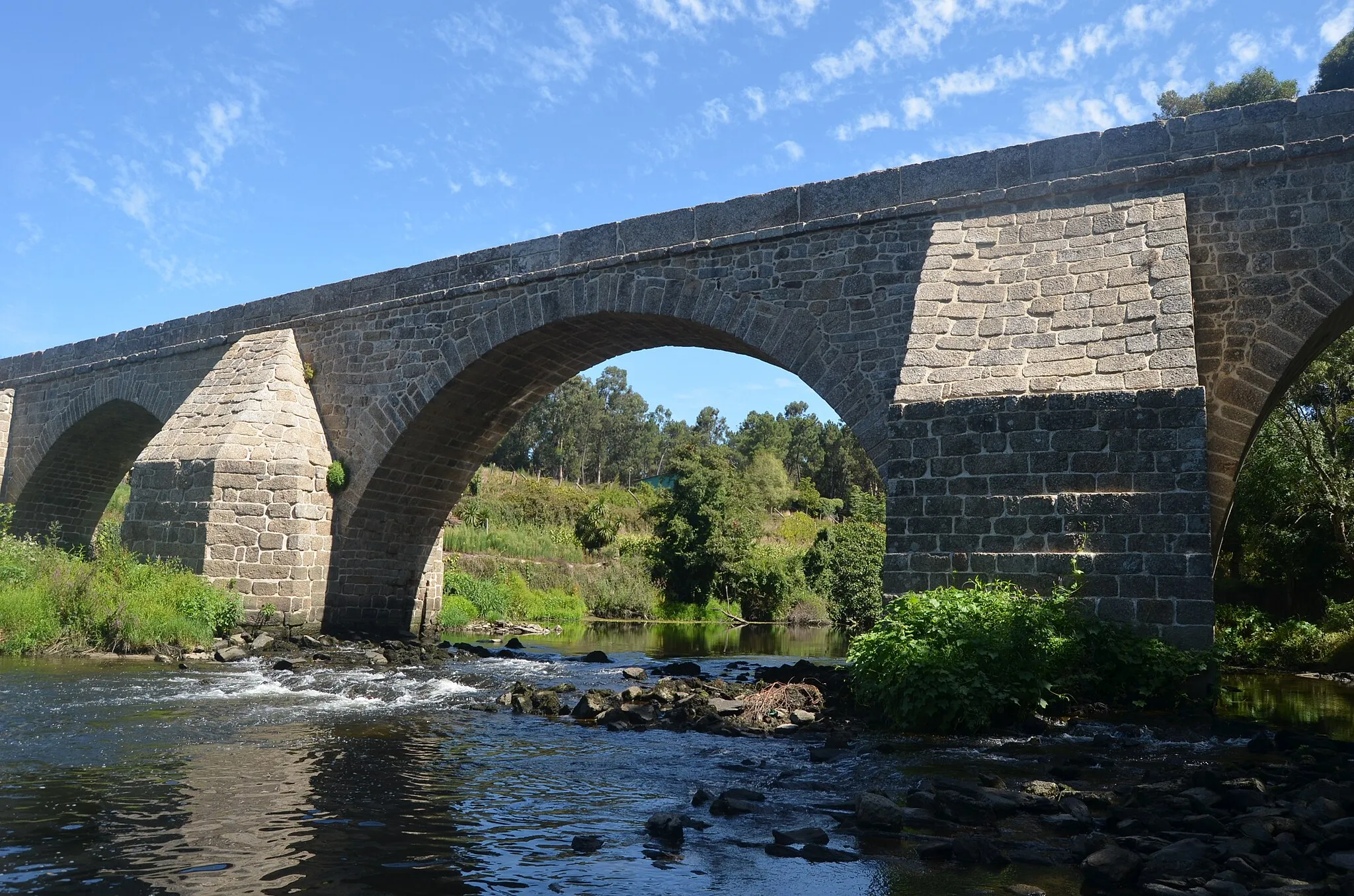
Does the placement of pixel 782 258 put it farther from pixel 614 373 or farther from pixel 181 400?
pixel 614 373

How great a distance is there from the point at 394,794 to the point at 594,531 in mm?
21960

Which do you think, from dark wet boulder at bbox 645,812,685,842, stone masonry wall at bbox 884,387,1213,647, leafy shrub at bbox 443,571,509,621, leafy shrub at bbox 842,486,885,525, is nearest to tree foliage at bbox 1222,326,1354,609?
stone masonry wall at bbox 884,387,1213,647

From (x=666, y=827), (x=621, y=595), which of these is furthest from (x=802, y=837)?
(x=621, y=595)

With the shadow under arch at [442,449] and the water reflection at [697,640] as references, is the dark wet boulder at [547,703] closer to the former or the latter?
the shadow under arch at [442,449]

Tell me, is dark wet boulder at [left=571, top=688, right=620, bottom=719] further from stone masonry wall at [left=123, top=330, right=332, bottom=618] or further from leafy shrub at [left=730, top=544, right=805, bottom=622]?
leafy shrub at [left=730, top=544, right=805, bottom=622]

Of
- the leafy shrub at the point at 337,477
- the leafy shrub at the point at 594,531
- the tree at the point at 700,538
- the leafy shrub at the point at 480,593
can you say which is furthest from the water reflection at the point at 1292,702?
the leafy shrub at the point at 594,531

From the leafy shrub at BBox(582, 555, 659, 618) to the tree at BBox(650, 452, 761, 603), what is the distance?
2.24ft

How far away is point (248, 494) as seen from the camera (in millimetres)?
14148

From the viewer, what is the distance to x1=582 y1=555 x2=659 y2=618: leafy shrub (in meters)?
24.5

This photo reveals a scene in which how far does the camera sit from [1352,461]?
51.0ft

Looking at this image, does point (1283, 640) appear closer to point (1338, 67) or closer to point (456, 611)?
point (456, 611)

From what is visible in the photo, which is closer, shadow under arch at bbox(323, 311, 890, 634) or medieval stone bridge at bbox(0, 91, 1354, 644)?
medieval stone bridge at bbox(0, 91, 1354, 644)

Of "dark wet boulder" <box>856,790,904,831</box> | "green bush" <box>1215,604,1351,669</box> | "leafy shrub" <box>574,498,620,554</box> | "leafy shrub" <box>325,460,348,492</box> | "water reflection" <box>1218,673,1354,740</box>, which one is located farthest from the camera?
"leafy shrub" <box>574,498,620,554</box>

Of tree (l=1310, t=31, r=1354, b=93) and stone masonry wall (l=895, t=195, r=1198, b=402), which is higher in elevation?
tree (l=1310, t=31, r=1354, b=93)
